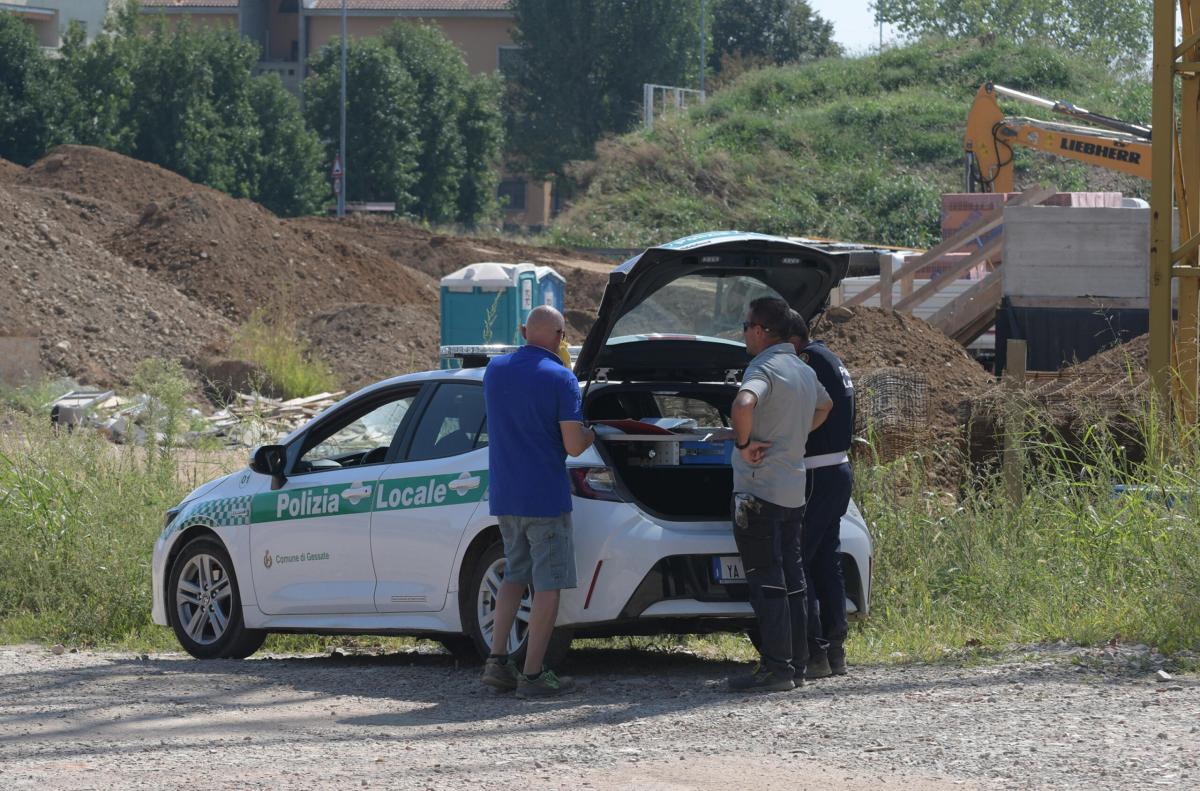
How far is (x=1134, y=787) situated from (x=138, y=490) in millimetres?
8444

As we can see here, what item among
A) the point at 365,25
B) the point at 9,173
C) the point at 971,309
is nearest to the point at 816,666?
the point at 971,309

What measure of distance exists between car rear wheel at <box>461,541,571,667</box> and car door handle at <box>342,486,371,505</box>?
0.84m

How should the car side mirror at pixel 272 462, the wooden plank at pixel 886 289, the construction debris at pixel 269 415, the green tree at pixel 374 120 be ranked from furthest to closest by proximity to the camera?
the green tree at pixel 374 120 < the wooden plank at pixel 886 289 < the construction debris at pixel 269 415 < the car side mirror at pixel 272 462

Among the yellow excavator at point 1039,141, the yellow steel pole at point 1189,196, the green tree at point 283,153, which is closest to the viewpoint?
the yellow steel pole at point 1189,196

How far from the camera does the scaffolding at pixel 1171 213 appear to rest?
12117 mm

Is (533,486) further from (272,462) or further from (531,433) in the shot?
(272,462)

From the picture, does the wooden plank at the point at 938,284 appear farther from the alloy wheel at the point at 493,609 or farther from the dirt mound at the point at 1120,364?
the alloy wheel at the point at 493,609

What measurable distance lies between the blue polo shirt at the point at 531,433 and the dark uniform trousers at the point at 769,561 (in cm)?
82

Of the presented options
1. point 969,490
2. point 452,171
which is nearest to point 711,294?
point 969,490

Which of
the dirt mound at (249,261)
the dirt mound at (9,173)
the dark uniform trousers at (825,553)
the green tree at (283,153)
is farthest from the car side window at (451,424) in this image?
the green tree at (283,153)

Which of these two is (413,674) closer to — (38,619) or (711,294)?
(711,294)

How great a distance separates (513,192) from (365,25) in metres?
11.3

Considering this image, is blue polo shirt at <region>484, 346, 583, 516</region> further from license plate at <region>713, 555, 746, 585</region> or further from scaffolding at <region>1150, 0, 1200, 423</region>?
scaffolding at <region>1150, 0, 1200, 423</region>

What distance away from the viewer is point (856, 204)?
5322 centimetres
